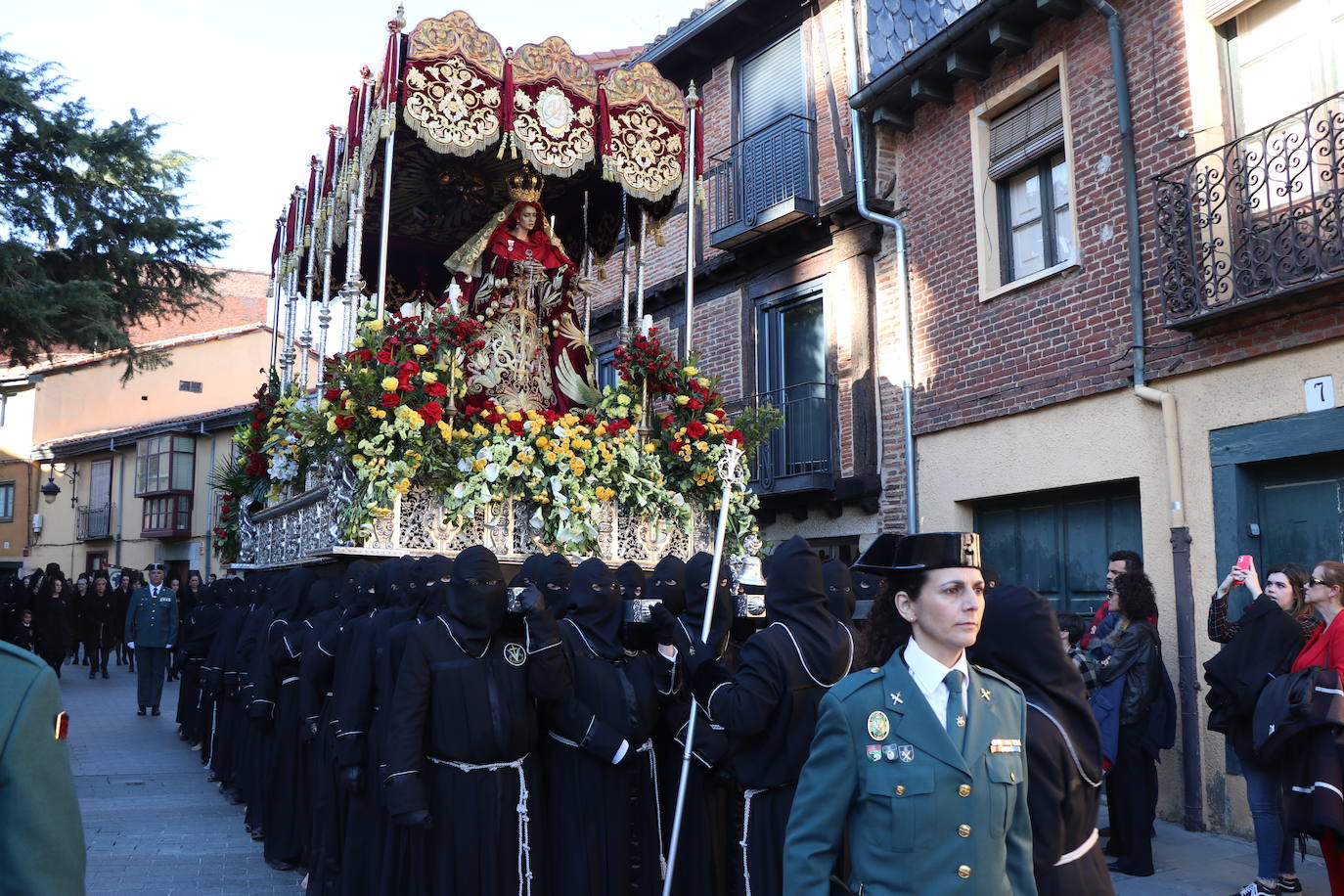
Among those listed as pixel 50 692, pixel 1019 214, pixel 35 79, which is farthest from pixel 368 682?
pixel 35 79

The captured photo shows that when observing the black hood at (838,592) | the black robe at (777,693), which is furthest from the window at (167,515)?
the black robe at (777,693)

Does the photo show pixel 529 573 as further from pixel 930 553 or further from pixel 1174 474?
pixel 1174 474

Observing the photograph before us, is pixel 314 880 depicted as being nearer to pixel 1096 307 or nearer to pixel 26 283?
pixel 1096 307

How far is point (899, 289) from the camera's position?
12.4 m

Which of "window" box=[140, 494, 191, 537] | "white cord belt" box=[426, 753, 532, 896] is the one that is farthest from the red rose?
"window" box=[140, 494, 191, 537]

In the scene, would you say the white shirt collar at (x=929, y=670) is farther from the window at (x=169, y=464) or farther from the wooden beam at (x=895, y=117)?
the window at (x=169, y=464)

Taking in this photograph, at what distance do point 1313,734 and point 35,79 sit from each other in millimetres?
16171

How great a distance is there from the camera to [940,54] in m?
11.5

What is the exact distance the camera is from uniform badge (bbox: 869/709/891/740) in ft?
9.78

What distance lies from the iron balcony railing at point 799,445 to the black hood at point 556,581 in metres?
6.34

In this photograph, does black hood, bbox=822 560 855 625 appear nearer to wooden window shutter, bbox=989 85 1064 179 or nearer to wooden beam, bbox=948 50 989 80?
wooden window shutter, bbox=989 85 1064 179

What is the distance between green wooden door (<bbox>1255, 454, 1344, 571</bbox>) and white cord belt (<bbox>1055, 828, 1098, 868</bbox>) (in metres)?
6.03

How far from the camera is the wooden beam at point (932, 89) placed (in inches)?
468

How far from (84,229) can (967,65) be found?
472 inches
